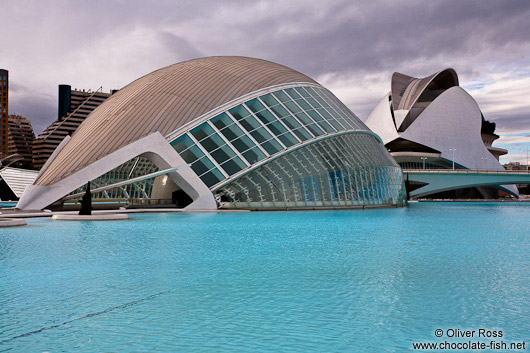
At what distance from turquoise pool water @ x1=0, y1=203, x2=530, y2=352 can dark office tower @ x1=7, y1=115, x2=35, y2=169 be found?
168663mm

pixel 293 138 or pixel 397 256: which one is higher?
pixel 293 138

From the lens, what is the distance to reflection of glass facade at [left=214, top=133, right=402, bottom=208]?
3086 cm

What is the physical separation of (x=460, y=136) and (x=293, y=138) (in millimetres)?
64984

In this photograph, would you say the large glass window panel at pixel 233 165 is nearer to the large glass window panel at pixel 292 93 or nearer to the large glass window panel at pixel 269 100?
the large glass window panel at pixel 269 100

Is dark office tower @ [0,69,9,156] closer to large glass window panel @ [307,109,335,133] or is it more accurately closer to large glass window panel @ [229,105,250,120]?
large glass window panel @ [229,105,250,120]

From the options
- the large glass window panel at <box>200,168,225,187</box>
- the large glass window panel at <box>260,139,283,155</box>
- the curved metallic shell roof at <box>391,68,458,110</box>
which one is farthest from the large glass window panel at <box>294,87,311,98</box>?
the curved metallic shell roof at <box>391,68,458,110</box>

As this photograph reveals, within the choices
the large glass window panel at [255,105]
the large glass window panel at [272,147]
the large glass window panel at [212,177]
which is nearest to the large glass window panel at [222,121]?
the large glass window panel at [255,105]

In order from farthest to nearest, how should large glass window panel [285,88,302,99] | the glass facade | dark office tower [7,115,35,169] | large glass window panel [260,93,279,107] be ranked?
dark office tower [7,115,35,169] < large glass window panel [285,88,302,99] < large glass window panel [260,93,279,107] < the glass facade

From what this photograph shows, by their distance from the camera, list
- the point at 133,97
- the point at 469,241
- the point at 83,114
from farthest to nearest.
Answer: the point at 83,114 → the point at 133,97 → the point at 469,241

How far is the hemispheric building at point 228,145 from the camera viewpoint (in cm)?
2911

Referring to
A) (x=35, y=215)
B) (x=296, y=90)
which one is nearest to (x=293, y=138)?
(x=296, y=90)

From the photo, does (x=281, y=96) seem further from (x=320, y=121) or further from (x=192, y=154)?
(x=192, y=154)

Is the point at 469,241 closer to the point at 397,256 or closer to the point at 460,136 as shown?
the point at 397,256

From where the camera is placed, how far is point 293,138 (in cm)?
3216
